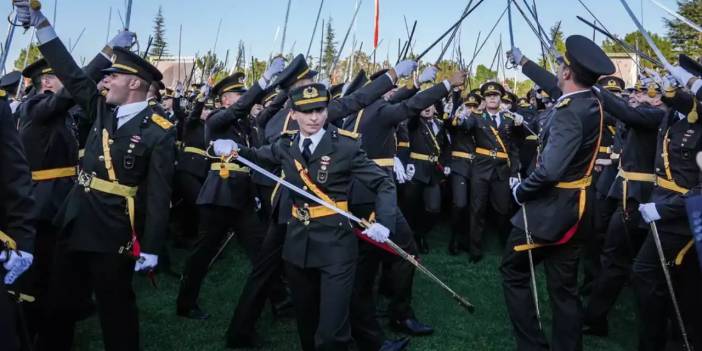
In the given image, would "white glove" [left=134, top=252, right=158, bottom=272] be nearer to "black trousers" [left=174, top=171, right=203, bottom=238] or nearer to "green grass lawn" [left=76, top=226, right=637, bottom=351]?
"green grass lawn" [left=76, top=226, right=637, bottom=351]

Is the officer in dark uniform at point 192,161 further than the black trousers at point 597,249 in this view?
Yes

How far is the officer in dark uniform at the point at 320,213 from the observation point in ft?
14.5

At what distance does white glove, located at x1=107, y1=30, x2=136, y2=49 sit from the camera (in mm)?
4703

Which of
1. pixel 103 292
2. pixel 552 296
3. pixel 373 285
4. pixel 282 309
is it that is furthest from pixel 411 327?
pixel 103 292

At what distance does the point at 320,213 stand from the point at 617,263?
123 inches

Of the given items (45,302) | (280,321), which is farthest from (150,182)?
(280,321)

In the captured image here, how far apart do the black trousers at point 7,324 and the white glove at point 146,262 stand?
1.46 meters

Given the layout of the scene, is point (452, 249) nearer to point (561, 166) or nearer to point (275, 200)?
point (275, 200)

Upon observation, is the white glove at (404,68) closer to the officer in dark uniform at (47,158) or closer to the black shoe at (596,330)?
the officer in dark uniform at (47,158)

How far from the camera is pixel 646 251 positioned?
529cm

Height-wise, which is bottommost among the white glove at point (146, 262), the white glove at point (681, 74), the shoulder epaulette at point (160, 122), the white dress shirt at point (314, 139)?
the white glove at point (146, 262)

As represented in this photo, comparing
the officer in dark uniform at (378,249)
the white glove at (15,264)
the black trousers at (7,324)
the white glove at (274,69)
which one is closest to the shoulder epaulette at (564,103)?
the officer in dark uniform at (378,249)

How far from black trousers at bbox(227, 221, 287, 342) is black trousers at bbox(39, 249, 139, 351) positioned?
1.08m

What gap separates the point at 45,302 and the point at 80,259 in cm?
37
